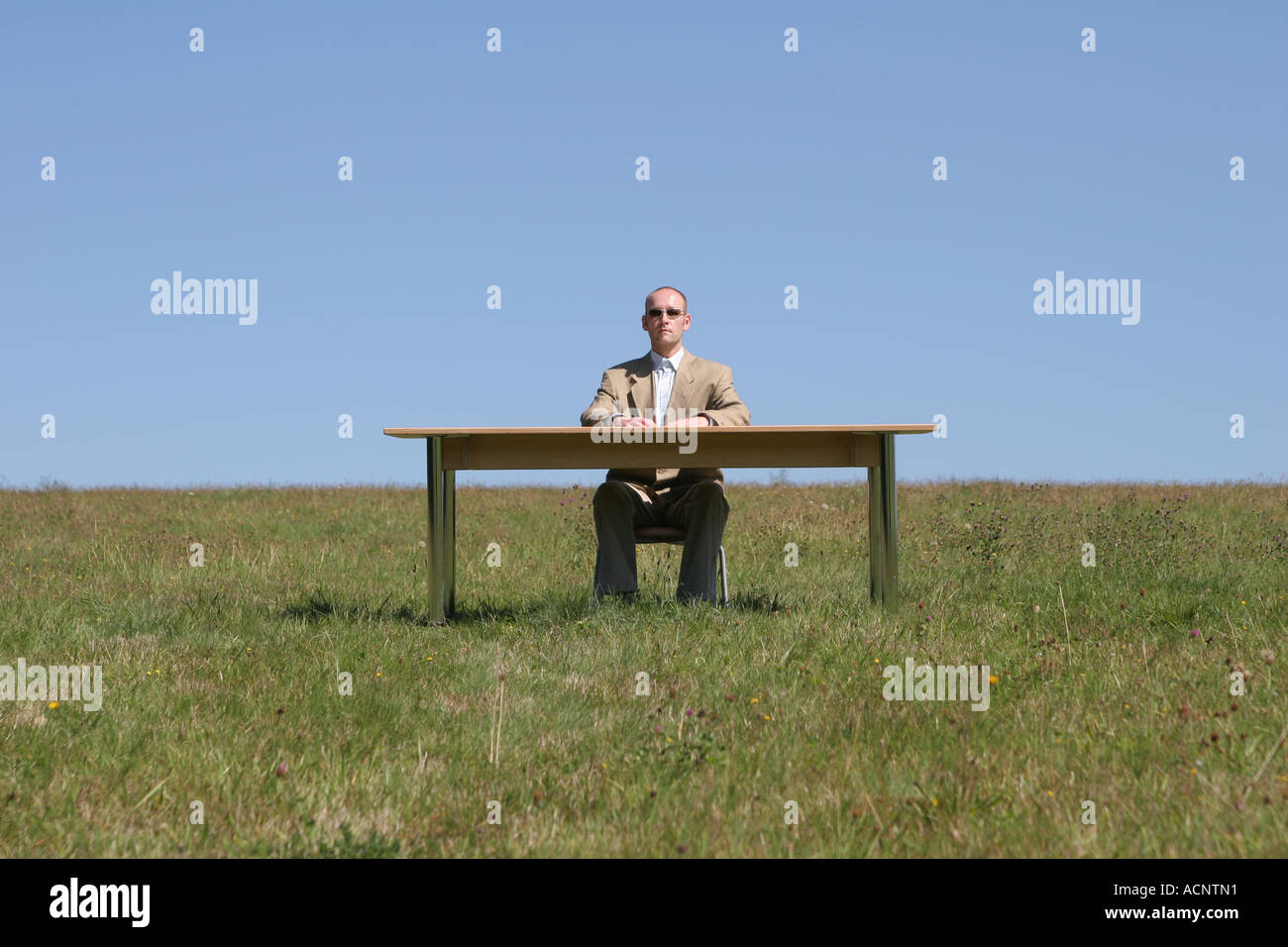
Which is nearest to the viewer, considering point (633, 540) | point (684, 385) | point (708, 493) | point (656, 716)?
point (656, 716)

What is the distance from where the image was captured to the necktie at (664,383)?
6.81 m

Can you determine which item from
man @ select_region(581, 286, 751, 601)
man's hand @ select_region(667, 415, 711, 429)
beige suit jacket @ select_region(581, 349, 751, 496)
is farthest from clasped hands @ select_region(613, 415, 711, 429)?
beige suit jacket @ select_region(581, 349, 751, 496)

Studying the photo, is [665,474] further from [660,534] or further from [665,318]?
[665,318]

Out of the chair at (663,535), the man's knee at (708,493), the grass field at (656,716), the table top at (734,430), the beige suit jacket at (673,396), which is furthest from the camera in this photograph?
the beige suit jacket at (673,396)

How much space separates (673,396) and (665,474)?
49cm

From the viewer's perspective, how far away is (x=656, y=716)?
3.96m

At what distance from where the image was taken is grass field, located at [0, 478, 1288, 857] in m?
2.89

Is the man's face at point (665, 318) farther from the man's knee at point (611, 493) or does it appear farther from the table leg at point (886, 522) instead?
the table leg at point (886, 522)

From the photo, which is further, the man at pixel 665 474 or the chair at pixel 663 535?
the chair at pixel 663 535

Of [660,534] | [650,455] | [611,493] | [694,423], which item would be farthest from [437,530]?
[694,423]

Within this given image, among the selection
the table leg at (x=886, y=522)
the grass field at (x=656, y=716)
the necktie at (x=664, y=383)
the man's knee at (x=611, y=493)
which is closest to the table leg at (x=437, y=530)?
the grass field at (x=656, y=716)

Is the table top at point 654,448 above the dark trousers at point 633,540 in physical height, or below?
above

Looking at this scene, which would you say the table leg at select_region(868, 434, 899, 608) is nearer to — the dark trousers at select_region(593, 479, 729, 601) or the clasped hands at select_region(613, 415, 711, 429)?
the dark trousers at select_region(593, 479, 729, 601)
